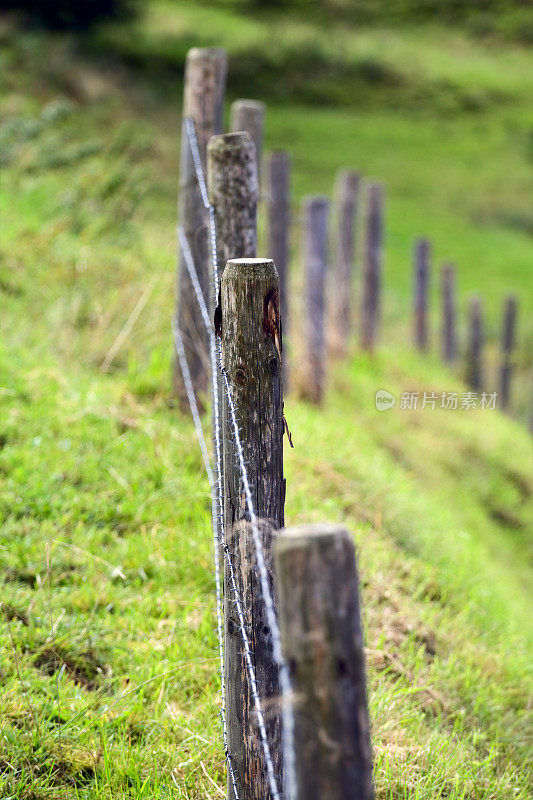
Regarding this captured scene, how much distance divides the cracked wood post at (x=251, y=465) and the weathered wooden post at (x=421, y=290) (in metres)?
9.08

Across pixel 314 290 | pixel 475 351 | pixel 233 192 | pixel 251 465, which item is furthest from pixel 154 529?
pixel 475 351

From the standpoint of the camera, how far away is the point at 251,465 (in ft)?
6.85

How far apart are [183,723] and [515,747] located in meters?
1.44

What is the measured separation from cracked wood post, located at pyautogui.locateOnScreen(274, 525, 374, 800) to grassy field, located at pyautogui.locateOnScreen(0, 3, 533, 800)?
133 centimetres

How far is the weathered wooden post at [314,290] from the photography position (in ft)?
23.3

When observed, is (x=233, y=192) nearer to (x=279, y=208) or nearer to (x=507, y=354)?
(x=279, y=208)

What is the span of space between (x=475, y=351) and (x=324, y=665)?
11615 mm

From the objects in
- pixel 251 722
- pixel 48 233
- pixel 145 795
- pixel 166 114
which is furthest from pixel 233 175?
pixel 166 114

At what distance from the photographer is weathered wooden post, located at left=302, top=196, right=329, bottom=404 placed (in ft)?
23.3

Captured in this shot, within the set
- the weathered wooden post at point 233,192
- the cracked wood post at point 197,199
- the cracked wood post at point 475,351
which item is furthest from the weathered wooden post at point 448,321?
the weathered wooden post at point 233,192

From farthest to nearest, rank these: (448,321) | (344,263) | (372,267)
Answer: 1. (448,321)
2. (372,267)
3. (344,263)

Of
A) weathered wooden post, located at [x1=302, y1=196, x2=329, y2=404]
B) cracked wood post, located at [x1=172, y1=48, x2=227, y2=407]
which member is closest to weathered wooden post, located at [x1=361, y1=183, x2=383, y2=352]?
weathered wooden post, located at [x1=302, y1=196, x2=329, y2=404]

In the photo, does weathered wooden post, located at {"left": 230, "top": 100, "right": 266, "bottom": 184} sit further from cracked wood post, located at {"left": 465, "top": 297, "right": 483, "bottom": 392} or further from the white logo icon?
cracked wood post, located at {"left": 465, "top": 297, "right": 483, "bottom": 392}

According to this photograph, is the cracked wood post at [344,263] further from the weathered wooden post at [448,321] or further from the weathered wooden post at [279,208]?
the weathered wooden post at [448,321]
